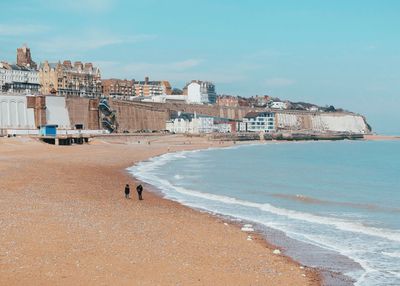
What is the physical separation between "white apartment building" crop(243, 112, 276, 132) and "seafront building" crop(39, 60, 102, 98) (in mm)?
41956

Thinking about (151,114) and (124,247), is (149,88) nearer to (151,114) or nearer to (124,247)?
(151,114)

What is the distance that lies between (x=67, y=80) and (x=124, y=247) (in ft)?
441

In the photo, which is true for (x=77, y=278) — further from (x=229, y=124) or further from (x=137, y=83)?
(x=137, y=83)

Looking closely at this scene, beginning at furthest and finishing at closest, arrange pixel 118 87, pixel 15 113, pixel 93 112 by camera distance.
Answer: pixel 118 87
pixel 93 112
pixel 15 113

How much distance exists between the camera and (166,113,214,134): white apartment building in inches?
5266

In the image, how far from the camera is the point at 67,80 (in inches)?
5610

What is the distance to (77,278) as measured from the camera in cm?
1013

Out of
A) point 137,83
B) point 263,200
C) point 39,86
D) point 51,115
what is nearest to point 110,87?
point 137,83

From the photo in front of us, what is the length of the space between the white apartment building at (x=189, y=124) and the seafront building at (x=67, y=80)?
21217mm

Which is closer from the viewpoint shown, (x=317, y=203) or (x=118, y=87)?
(x=317, y=203)

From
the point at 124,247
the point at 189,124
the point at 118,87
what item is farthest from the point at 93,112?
the point at 124,247

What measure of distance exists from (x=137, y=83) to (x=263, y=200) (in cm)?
17173

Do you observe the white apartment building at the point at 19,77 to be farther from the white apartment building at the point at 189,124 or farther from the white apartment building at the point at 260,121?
the white apartment building at the point at 260,121

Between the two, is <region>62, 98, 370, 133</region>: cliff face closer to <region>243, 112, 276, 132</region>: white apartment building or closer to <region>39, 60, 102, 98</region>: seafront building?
<region>243, 112, 276, 132</region>: white apartment building
